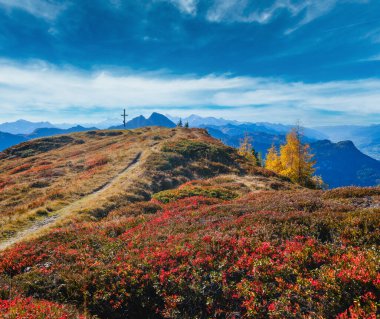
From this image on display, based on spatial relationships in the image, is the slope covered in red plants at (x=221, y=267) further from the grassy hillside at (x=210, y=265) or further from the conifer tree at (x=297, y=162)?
the conifer tree at (x=297, y=162)

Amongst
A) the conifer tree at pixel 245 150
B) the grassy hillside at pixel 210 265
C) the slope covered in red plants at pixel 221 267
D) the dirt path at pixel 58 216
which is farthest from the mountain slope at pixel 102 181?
the conifer tree at pixel 245 150

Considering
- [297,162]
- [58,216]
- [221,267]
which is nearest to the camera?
[221,267]

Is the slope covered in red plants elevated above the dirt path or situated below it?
above

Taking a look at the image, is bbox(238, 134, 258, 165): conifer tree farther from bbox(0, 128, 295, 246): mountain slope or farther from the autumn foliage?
bbox(0, 128, 295, 246): mountain slope

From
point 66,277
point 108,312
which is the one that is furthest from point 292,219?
point 66,277

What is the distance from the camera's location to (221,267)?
9727 millimetres

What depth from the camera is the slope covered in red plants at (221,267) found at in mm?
7602

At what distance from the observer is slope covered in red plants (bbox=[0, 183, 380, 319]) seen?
7.60m

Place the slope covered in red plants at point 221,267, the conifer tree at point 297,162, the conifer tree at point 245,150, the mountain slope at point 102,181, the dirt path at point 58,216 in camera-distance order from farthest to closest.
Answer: the conifer tree at point 245,150 → the conifer tree at point 297,162 → the mountain slope at point 102,181 → the dirt path at point 58,216 → the slope covered in red plants at point 221,267

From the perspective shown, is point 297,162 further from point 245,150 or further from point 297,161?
point 245,150

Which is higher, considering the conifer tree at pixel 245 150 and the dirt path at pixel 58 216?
the conifer tree at pixel 245 150

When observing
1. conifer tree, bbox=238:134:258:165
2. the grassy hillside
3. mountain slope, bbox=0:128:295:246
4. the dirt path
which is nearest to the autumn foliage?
mountain slope, bbox=0:128:295:246

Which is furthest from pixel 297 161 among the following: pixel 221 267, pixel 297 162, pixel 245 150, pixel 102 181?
pixel 221 267

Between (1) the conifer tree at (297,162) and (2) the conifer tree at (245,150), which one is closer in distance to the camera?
(1) the conifer tree at (297,162)
